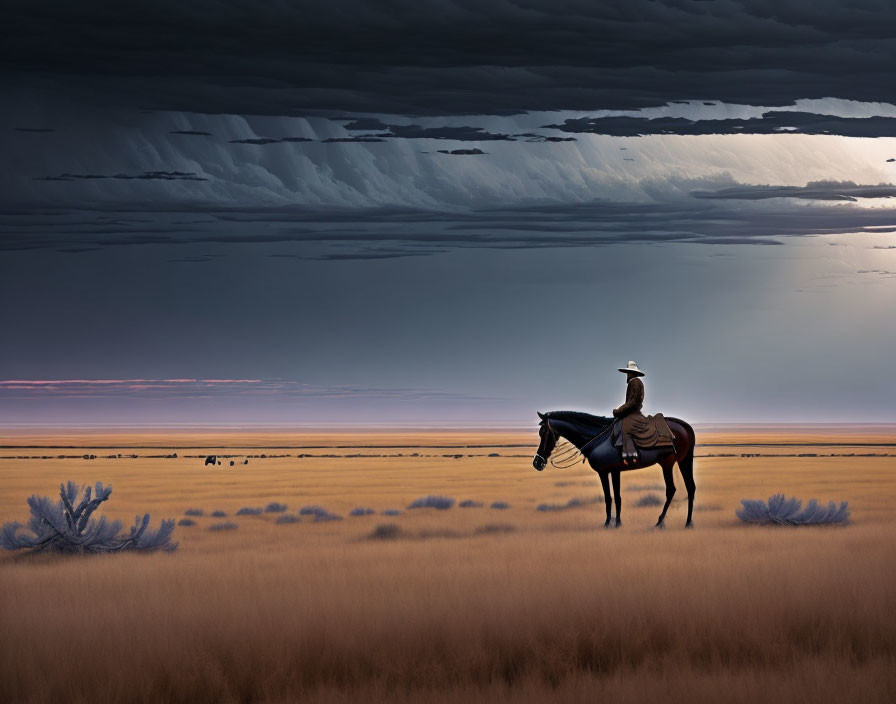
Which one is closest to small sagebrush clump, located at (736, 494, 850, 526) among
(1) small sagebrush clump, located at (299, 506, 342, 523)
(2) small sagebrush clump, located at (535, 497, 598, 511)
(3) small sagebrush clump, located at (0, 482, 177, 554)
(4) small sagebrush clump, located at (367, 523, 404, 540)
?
(2) small sagebrush clump, located at (535, 497, 598, 511)

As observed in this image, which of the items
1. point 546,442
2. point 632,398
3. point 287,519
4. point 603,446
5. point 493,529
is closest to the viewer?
point 632,398

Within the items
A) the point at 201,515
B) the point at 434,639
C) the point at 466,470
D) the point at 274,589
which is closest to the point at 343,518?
the point at 201,515

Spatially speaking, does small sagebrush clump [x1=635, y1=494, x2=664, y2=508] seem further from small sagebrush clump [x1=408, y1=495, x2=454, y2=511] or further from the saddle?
the saddle

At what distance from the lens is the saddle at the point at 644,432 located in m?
23.1

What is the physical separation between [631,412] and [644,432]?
0.47m

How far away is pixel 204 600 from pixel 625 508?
18.2 meters

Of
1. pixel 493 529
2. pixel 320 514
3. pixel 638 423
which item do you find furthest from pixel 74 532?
pixel 638 423

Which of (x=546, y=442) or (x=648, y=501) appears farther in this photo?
(x=648, y=501)

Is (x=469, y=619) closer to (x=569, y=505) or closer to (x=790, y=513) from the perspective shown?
(x=790, y=513)

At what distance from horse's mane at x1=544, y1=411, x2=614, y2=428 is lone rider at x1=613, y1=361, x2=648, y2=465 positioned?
1.95 ft

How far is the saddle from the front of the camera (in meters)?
23.1

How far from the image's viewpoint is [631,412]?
23047 millimetres

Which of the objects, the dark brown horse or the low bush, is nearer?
the dark brown horse

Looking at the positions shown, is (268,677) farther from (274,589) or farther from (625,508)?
(625,508)
